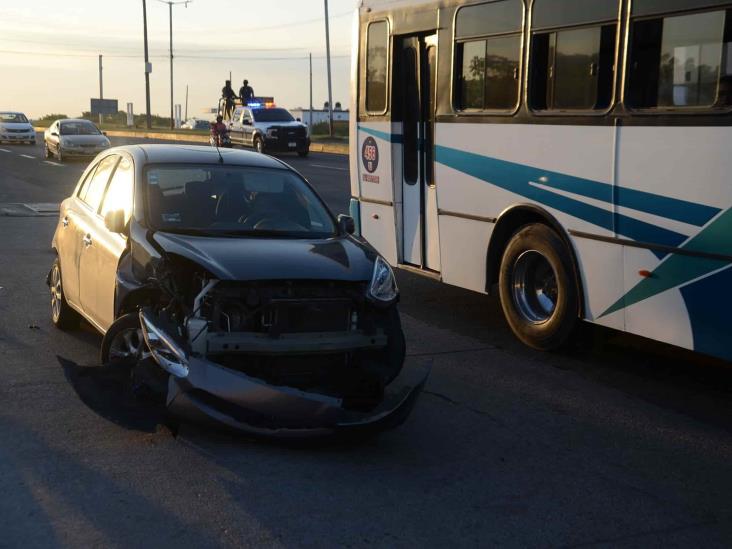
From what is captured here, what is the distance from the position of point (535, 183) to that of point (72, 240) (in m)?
3.54

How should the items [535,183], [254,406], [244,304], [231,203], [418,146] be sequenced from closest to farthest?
1. [254,406]
2. [244,304]
3. [231,203]
4. [535,183]
5. [418,146]

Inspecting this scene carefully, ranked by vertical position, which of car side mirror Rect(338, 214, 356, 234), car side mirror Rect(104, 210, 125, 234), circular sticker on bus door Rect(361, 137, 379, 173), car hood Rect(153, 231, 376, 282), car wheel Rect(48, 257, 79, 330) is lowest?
car wheel Rect(48, 257, 79, 330)

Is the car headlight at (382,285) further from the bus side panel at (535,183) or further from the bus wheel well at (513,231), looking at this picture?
the bus wheel well at (513,231)

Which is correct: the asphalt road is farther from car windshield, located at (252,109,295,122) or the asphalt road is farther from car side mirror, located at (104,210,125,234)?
car windshield, located at (252,109,295,122)

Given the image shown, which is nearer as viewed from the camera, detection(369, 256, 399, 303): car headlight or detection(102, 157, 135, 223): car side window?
detection(369, 256, 399, 303): car headlight

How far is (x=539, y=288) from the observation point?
870 cm

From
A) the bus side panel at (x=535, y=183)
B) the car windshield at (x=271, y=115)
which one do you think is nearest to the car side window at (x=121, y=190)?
the bus side panel at (x=535, y=183)

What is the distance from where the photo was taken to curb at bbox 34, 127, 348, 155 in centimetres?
4534

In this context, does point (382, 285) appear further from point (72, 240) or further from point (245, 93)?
point (245, 93)

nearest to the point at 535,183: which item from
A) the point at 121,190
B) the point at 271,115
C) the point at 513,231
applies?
the point at 513,231

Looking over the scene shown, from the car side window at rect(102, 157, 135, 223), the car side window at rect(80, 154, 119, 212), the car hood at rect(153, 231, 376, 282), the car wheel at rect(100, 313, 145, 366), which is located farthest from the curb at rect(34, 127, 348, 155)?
the car wheel at rect(100, 313, 145, 366)

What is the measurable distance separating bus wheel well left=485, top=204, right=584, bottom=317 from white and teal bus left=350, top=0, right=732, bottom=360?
0.05ft

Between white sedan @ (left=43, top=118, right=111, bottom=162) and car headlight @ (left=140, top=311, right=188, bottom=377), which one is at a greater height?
white sedan @ (left=43, top=118, right=111, bottom=162)

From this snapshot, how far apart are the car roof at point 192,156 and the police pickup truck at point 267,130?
3146 cm
